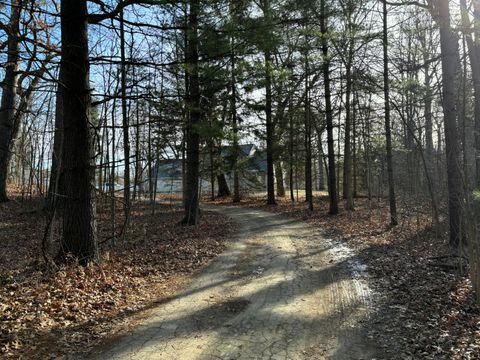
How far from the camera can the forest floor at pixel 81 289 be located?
4.84 m

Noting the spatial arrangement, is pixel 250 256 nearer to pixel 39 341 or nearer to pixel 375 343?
pixel 375 343

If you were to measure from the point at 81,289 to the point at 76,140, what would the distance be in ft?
9.42

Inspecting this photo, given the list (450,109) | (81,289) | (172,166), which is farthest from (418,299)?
(172,166)

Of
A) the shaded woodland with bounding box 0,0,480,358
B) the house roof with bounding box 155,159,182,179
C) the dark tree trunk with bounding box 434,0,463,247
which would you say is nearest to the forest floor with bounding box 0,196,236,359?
the shaded woodland with bounding box 0,0,480,358

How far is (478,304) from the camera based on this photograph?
5652mm

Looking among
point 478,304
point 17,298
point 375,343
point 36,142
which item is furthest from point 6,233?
point 478,304

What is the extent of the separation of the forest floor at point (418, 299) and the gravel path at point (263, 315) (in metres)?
0.33

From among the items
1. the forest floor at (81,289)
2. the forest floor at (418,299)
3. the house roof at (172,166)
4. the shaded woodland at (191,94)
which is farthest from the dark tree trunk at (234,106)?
the forest floor at (418,299)

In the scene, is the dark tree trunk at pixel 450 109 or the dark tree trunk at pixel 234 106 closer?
the dark tree trunk at pixel 450 109

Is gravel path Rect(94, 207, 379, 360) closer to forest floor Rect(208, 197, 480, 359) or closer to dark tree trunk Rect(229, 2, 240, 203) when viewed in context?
forest floor Rect(208, 197, 480, 359)

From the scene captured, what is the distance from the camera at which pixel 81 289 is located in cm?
649

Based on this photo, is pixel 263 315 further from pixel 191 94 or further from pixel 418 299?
pixel 191 94

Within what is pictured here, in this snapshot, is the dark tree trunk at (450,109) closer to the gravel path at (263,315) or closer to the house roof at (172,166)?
the gravel path at (263,315)

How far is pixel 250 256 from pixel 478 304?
Answer: 17.5 feet
